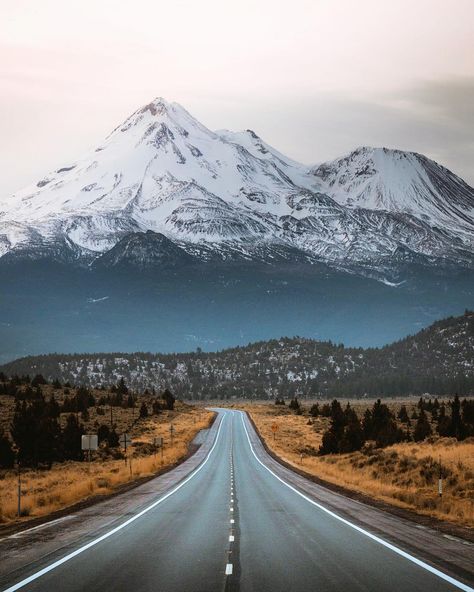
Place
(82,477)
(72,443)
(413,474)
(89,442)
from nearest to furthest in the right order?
(413,474), (89,442), (82,477), (72,443)

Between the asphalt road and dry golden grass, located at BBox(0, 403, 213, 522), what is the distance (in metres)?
3.78

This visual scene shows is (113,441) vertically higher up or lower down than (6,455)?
higher up

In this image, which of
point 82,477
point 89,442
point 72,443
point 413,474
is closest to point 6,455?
point 72,443

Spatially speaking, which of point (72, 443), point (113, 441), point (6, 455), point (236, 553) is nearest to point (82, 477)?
point (6, 455)

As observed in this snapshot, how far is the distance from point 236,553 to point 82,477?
30902 millimetres

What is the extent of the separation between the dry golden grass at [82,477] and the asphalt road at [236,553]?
3.78m

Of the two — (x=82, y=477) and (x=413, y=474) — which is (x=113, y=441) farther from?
(x=413, y=474)

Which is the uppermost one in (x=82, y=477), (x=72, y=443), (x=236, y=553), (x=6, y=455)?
(x=72, y=443)

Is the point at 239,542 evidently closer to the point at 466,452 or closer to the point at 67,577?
the point at 67,577

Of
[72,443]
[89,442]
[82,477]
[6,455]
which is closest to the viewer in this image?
[89,442]

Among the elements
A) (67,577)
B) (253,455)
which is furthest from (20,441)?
(67,577)

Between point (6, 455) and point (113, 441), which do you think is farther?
point (113, 441)

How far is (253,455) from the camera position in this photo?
77.3m

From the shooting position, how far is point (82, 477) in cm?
4953
